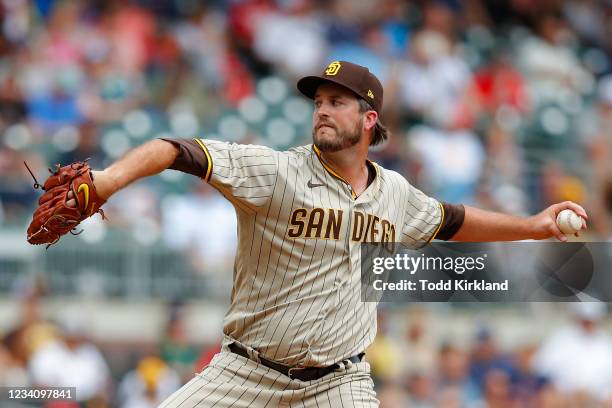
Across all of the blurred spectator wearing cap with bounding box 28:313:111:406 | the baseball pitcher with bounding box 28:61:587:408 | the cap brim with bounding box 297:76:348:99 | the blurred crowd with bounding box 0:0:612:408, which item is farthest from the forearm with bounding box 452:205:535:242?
the blurred spectator wearing cap with bounding box 28:313:111:406

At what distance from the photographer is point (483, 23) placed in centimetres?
1334

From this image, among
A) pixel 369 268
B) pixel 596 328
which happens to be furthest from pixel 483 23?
pixel 369 268

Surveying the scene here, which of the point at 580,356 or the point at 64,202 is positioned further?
the point at 580,356

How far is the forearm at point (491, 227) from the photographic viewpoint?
5.15 metres

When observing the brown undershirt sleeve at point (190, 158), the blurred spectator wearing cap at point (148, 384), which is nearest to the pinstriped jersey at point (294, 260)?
the brown undershirt sleeve at point (190, 158)

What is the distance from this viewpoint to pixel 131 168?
389 centimetres

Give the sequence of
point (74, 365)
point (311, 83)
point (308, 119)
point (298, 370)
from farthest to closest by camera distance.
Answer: point (308, 119) → point (74, 365) → point (311, 83) → point (298, 370)

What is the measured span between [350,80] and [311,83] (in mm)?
204

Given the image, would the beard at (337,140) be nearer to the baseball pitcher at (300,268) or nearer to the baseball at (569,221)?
the baseball pitcher at (300,268)

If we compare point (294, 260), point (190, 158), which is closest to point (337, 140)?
point (294, 260)

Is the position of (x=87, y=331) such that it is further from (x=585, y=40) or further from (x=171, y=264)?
(x=585, y=40)

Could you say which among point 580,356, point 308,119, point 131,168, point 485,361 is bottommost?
point 131,168

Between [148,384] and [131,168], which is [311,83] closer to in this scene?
[131,168]

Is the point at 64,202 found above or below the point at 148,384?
above
